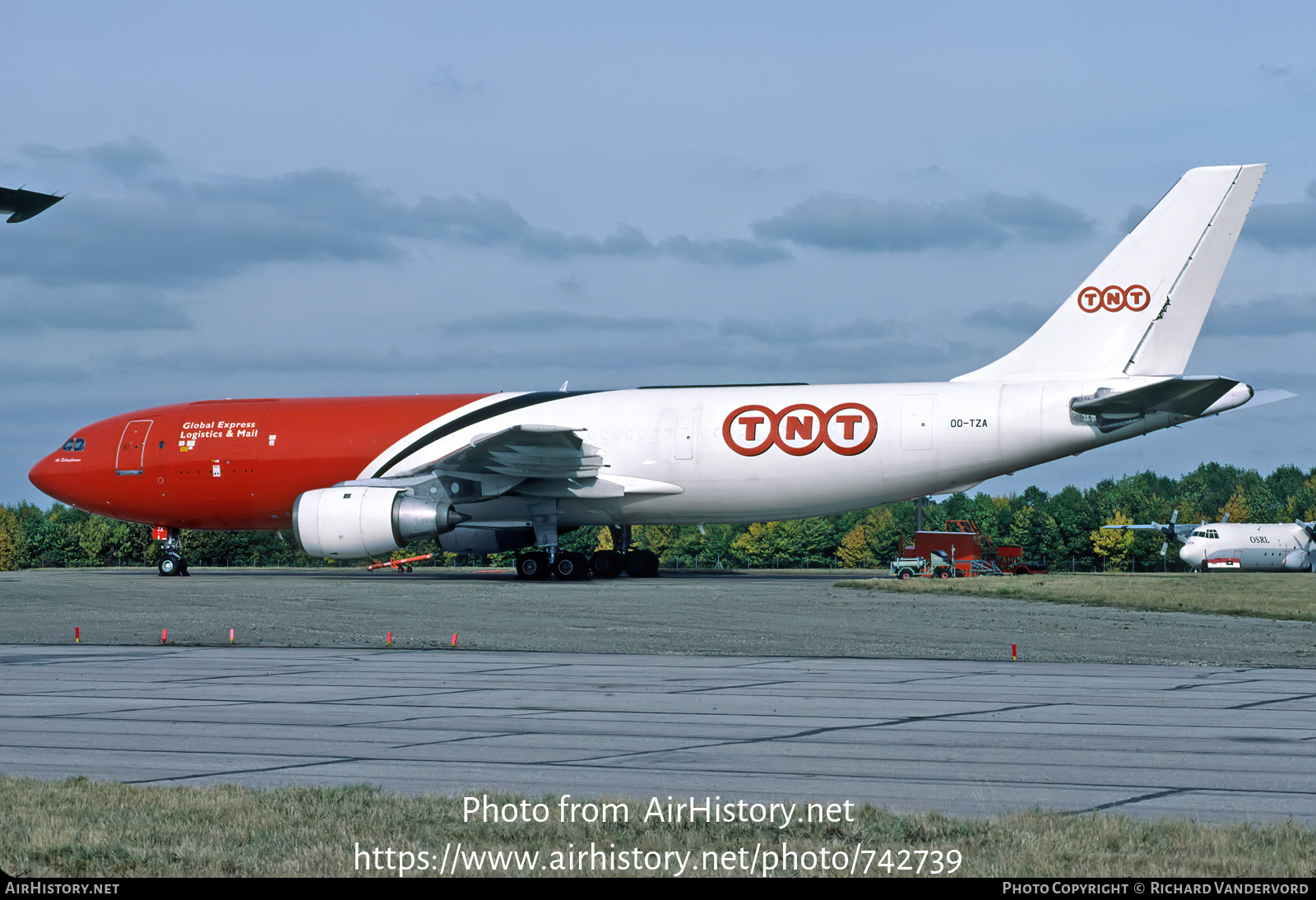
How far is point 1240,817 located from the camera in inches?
257

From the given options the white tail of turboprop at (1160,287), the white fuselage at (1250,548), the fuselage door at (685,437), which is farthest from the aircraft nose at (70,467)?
the white fuselage at (1250,548)

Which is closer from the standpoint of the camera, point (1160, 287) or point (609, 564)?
point (1160, 287)

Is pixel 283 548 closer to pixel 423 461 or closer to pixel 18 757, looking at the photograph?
pixel 423 461

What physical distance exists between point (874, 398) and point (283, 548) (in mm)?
77792

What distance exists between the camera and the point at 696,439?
114ft

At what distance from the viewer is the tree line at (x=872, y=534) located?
92.5 metres

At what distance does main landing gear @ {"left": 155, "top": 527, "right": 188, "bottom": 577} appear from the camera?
41.2 metres

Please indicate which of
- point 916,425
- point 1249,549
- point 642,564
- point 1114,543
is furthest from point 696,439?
point 1114,543

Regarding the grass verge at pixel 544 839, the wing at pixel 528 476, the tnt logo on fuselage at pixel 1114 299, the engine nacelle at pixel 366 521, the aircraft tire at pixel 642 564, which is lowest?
the grass verge at pixel 544 839

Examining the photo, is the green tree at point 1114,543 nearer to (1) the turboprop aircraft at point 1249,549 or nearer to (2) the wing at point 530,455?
(1) the turboprop aircraft at point 1249,549

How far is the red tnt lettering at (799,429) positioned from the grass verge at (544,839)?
2741 centimetres

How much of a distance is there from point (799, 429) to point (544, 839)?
28.3 metres

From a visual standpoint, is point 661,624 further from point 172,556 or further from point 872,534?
point 872,534

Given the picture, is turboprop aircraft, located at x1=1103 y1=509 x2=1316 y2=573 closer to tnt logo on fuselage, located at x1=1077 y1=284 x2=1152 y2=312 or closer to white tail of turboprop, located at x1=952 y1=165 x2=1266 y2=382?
white tail of turboprop, located at x1=952 y1=165 x2=1266 y2=382
